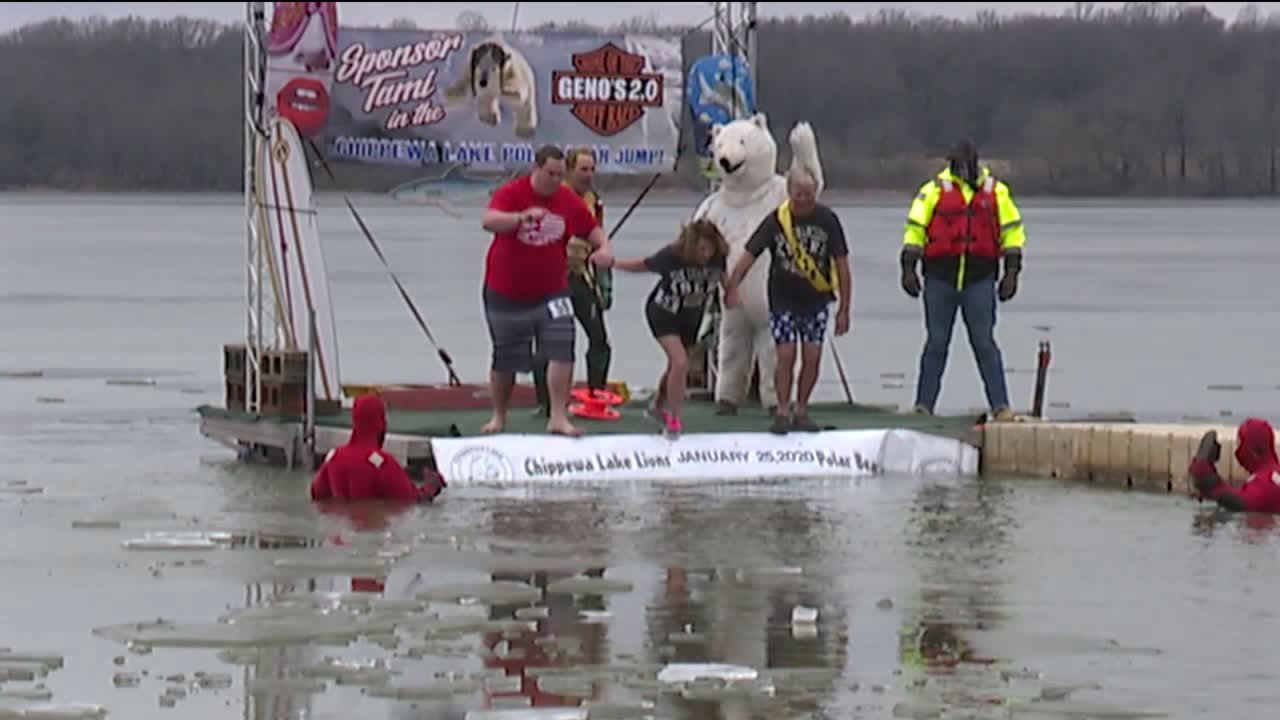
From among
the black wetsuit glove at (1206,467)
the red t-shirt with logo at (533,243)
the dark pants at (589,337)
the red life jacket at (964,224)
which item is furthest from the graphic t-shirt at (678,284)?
the black wetsuit glove at (1206,467)

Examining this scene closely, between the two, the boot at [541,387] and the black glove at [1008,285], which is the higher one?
the black glove at [1008,285]

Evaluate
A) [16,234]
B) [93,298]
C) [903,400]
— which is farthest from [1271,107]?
[903,400]

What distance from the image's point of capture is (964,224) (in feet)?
53.1

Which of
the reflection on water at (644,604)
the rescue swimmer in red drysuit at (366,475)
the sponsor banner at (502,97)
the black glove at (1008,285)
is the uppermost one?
the sponsor banner at (502,97)

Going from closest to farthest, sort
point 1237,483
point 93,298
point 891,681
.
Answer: point 891,681
point 1237,483
point 93,298

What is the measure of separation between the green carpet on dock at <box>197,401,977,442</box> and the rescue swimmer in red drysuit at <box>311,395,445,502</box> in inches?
55.8

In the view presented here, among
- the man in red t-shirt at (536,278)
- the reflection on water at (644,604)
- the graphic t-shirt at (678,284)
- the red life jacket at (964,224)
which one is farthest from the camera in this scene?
the red life jacket at (964,224)

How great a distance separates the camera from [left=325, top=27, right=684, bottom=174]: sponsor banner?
16562mm

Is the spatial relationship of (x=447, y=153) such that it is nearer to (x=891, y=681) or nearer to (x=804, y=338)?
(x=804, y=338)

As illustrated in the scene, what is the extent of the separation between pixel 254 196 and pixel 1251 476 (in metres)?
5.76

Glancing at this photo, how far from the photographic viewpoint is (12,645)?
9625 mm

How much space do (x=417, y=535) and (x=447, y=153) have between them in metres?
5.04

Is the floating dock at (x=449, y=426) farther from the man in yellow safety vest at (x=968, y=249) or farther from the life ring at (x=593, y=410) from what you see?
the man in yellow safety vest at (x=968, y=249)

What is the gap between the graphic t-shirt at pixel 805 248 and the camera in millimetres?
14977
